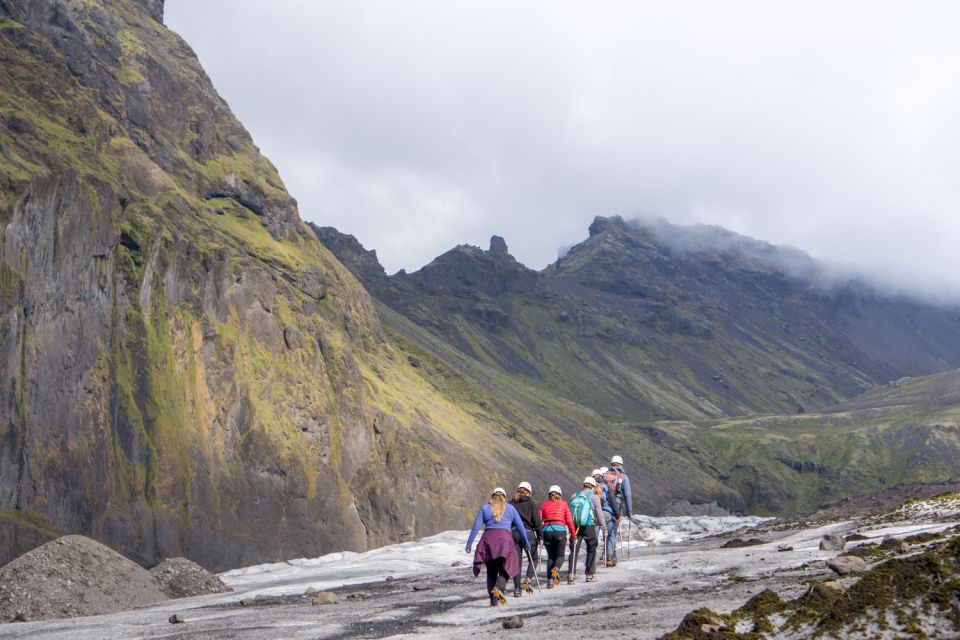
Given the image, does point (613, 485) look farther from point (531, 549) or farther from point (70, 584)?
point (70, 584)

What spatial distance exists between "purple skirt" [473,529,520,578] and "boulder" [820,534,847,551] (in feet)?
50.0

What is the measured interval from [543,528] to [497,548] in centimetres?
375

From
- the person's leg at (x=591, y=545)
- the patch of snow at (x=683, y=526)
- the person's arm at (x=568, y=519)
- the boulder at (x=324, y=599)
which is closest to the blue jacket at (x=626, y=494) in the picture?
the person's leg at (x=591, y=545)

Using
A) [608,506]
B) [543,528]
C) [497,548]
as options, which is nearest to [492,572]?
[497,548]

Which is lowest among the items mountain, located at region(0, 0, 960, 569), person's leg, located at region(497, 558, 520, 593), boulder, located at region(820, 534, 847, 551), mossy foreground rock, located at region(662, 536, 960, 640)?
boulder, located at region(820, 534, 847, 551)

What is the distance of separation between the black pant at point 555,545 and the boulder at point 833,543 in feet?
37.9

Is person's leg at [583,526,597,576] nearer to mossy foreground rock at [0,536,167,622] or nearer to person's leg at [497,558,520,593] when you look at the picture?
person's leg at [497,558,520,593]

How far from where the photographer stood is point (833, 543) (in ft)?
104

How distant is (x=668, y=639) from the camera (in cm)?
1345

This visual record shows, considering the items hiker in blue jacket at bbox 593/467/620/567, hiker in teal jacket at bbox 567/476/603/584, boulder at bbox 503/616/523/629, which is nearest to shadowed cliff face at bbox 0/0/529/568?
hiker in blue jacket at bbox 593/467/620/567

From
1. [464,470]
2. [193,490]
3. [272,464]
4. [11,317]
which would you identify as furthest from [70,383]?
[464,470]

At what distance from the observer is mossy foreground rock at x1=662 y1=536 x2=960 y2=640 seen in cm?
1302

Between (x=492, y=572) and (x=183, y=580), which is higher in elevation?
(x=183, y=580)

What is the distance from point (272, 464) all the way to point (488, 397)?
105m
